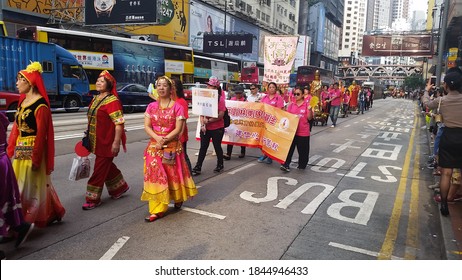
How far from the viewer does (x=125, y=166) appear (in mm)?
7230

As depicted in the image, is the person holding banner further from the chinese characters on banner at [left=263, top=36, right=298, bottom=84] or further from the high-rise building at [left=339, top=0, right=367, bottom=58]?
the high-rise building at [left=339, top=0, right=367, bottom=58]

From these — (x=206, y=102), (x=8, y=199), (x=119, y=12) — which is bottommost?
(x=8, y=199)

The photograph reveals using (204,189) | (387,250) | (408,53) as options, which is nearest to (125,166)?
(204,189)

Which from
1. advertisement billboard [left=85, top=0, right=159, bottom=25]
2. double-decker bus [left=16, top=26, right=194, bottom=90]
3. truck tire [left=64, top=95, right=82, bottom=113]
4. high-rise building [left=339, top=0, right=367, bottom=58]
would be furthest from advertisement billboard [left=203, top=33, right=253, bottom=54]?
high-rise building [left=339, top=0, right=367, bottom=58]

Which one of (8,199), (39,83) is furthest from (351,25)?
(8,199)

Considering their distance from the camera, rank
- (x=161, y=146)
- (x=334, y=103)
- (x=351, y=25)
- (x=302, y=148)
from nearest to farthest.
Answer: (x=161, y=146)
(x=302, y=148)
(x=334, y=103)
(x=351, y=25)

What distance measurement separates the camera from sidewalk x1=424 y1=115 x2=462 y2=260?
12.2 ft

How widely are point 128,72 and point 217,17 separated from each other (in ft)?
84.6

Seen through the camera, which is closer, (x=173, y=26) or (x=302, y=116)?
(x=302, y=116)

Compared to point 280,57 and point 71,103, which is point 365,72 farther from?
point 280,57

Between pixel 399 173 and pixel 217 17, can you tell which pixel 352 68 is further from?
pixel 399 173

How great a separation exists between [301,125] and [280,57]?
18.1ft

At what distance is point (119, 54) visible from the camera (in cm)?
2230

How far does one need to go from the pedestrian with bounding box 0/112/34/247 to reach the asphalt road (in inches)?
9.9
